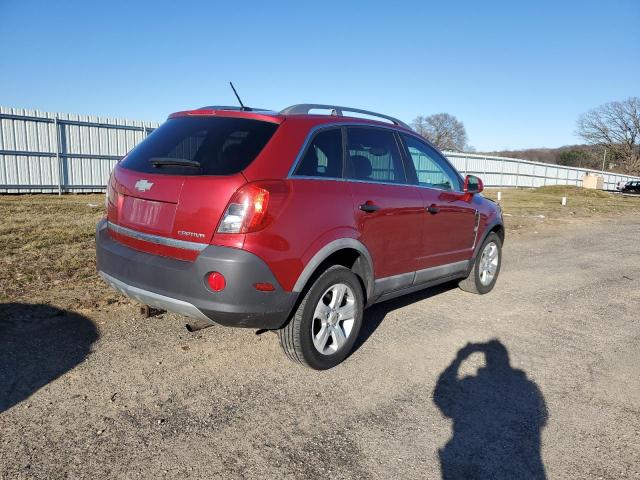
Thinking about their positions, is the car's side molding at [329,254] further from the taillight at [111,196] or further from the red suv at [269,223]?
the taillight at [111,196]

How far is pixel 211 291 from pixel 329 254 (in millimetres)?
853

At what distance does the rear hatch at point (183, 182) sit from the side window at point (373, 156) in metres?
0.78

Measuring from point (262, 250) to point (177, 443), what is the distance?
1.16 meters

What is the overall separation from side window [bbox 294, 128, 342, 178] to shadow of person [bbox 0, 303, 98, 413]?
2103 millimetres

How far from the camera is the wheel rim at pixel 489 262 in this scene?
5746 millimetres

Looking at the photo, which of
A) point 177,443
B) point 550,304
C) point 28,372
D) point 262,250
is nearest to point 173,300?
point 262,250

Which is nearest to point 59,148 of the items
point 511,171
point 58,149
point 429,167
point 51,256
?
point 58,149

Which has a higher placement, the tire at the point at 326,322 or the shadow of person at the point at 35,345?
the tire at the point at 326,322

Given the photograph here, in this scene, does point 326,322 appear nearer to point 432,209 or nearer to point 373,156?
point 373,156

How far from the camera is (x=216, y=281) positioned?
2.94m

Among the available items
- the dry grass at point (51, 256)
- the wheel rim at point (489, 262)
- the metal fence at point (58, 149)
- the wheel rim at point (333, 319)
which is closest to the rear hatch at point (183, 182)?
the wheel rim at point (333, 319)

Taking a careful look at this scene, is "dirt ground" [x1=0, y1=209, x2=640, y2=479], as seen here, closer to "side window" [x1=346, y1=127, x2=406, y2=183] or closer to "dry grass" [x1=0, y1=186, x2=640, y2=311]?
"dry grass" [x1=0, y1=186, x2=640, y2=311]

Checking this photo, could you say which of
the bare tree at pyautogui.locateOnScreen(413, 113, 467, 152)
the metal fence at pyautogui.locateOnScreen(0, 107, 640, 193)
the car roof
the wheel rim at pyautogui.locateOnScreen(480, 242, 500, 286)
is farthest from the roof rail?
the bare tree at pyautogui.locateOnScreen(413, 113, 467, 152)

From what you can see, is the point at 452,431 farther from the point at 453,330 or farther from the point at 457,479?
the point at 453,330
